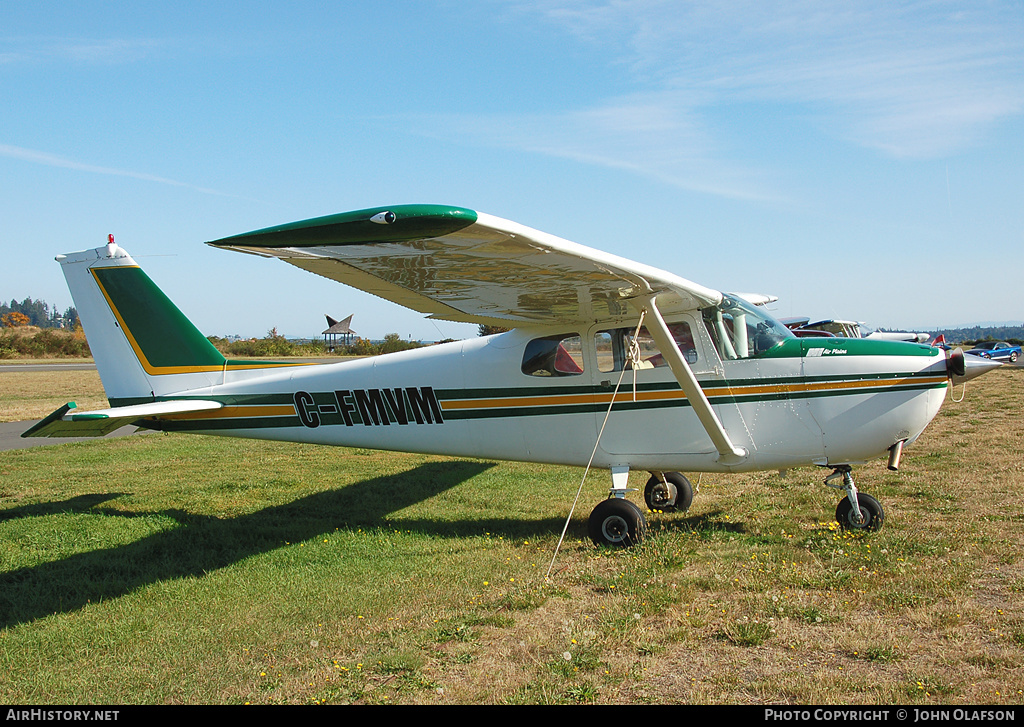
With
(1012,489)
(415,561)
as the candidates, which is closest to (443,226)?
(415,561)

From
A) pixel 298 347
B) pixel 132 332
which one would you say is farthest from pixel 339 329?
pixel 132 332

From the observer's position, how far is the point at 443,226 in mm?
3852

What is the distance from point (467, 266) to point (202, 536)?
4.12 metres

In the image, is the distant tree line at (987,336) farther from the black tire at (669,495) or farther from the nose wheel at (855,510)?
the nose wheel at (855,510)

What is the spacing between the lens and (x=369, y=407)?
7715 millimetres

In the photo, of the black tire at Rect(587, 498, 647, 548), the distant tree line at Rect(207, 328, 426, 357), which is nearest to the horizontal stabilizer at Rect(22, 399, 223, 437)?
the black tire at Rect(587, 498, 647, 548)

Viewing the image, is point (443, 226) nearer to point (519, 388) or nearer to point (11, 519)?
point (519, 388)

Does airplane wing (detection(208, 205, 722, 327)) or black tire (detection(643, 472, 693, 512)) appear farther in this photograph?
black tire (detection(643, 472, 693, 512))

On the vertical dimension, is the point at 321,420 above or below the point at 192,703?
above

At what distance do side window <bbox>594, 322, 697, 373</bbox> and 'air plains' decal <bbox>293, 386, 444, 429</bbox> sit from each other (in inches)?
76.3

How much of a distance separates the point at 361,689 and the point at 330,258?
2525 millimetres

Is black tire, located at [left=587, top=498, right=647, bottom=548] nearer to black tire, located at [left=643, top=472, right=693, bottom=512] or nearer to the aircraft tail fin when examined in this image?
black tire, located at [left=643, top=472, right=693, bottom=512]

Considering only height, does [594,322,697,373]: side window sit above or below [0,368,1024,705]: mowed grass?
above

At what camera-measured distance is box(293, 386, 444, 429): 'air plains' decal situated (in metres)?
7.53
